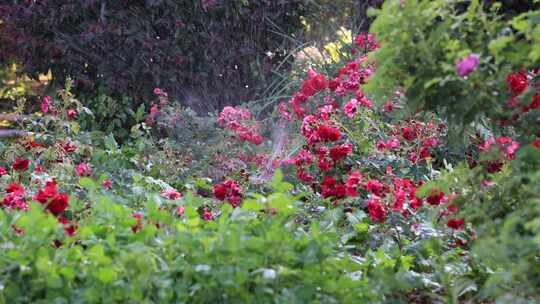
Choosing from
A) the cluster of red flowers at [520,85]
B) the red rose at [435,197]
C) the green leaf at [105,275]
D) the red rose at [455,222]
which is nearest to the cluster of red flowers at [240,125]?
the red rose at [435,197]

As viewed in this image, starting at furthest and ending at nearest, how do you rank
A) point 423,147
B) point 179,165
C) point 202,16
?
point 202,16
point 179,165
point 423,147

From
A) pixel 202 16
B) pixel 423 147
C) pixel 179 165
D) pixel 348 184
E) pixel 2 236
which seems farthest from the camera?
pixel 202 16

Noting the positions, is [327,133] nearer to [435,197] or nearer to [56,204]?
[435,197]

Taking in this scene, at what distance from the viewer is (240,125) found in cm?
501

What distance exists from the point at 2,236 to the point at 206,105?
13.9 ft

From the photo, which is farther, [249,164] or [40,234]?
[249,164]

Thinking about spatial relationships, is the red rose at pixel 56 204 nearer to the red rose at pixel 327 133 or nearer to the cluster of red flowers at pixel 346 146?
the cluster of red flowers at pixel 346 146

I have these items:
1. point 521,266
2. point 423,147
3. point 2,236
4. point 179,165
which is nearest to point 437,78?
point 521,266

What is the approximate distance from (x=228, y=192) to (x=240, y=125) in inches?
52.6

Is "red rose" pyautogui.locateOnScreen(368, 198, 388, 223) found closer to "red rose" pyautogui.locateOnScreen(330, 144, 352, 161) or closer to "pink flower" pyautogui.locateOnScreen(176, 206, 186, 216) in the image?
"red rose" pyautogui.locateOnScreen(330, 144, 352, 161)

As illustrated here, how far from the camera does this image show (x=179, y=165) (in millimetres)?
4680

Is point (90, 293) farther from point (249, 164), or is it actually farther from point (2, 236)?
point (249, 164)

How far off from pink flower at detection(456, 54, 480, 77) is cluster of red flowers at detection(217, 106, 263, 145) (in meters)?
2.60

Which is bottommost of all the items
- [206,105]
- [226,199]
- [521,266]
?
[206,105]
